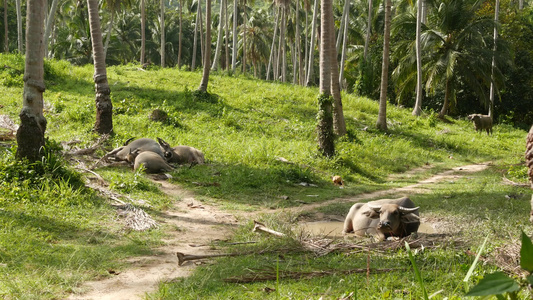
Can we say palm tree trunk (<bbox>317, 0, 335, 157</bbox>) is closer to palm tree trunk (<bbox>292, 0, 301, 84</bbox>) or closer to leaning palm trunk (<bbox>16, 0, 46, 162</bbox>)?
leaning palm trunk (<bbox>16, 0, 46, 162</bbox>)

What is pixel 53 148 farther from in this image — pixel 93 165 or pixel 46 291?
pixel 46 291

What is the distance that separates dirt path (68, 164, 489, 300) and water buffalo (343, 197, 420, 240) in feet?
5.31

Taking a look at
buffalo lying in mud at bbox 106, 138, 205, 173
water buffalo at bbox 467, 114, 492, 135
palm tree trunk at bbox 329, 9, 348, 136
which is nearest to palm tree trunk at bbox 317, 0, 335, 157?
palm tree trunk at bbox 329, 9, 348, 136

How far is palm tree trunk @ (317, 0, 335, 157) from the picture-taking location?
46.4ft

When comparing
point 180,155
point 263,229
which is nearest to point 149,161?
point 180,155

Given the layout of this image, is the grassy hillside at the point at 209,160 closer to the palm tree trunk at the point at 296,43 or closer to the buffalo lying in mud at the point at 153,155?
the buffalo lying in mud at the point at 153,155

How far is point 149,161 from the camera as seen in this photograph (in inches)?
434

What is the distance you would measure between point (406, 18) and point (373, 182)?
59.2ft

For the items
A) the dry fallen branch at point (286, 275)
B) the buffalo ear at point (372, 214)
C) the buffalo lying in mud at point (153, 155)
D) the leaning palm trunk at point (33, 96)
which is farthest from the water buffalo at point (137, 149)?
the dry fallen branch at point (286, 275)

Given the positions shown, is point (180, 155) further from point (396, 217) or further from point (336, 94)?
point (396, 217)

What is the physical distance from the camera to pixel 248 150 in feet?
45.8

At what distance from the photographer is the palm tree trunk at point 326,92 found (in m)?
14.1

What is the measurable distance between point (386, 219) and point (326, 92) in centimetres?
775

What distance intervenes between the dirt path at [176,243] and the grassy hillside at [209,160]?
256 millimetres
